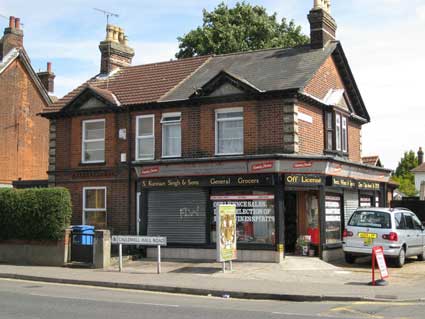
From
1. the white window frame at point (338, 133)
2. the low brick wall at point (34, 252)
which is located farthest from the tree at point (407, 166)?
the low brick wall at point (34, 252)

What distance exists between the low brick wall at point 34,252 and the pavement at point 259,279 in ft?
2.22

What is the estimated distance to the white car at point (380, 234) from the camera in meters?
17.7

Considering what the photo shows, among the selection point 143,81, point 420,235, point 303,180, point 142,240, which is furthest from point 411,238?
point 143,81

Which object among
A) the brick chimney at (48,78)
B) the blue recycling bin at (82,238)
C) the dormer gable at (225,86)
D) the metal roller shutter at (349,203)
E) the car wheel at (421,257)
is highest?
the brick chimney at (48,78)

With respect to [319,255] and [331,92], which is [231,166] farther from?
[331,92]

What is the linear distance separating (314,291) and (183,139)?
9.06 metres

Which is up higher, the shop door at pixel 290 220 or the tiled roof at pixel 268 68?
the tiled roof at pixel 268 68

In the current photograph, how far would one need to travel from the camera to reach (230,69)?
22.5 meters

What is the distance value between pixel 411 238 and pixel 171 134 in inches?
360

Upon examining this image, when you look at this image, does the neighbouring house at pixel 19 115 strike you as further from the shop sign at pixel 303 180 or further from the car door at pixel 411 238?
the car door at pixel 411 238

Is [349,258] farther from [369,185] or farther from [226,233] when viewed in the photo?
[369,185]

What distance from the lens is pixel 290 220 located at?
20.4 meters

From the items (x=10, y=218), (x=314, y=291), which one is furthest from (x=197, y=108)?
(x=314, y=291)

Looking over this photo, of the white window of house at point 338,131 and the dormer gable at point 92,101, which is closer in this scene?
the white window of house at point 338,131
